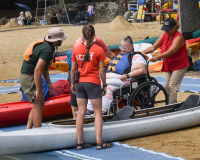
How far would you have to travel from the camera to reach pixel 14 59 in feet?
44.9

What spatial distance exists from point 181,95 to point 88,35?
375cm

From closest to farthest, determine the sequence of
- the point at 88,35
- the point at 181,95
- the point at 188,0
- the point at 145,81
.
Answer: the point at 88,35
the point at 145,81
the point at 181,95
the point at 188,0

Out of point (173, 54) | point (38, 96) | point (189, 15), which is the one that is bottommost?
point (38, 96)

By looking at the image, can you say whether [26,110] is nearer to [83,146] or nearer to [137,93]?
[83,146]

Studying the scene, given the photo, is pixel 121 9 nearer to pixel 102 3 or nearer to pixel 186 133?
pixel 102 3

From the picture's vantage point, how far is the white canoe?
14.2 ft

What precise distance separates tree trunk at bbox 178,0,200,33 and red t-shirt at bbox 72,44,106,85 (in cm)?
978

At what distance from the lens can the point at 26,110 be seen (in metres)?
5.84

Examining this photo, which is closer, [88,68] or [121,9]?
[88,68]

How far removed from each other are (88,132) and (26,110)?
172 cm

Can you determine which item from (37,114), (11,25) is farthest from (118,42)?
(37,114)

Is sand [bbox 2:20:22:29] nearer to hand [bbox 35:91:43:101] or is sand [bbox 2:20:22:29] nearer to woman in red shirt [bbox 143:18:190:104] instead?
woman in red shirt [bbox 143:18:190:104]

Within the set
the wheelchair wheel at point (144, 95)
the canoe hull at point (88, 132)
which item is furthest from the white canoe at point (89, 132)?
the wheelchair wheel at point (144, 95)

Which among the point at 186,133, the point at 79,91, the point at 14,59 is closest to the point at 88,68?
the point at 79,91
